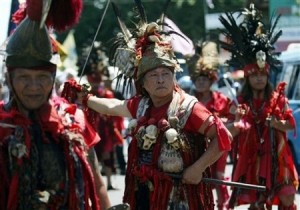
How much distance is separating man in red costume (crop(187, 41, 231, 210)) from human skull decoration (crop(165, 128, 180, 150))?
4.89 meters

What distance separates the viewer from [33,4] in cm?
579

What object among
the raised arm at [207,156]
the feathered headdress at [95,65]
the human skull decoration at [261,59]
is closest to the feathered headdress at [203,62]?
the human skull decoration at [261,59]

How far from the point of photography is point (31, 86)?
226 inches

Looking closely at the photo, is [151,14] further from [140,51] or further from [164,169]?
[164,169]

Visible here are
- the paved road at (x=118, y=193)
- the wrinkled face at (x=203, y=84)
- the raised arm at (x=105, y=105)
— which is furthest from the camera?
Result: the paved road at (x=118, y=193)

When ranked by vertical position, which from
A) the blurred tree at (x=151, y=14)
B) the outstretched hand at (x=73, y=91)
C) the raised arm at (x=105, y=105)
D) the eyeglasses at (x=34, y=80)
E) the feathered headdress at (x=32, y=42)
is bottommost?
the raised arm at (x=105, y=105)

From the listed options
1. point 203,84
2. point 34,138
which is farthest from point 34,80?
point 203,84

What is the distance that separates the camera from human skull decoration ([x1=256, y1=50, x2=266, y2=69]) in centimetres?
1085

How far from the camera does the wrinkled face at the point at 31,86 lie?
576cm

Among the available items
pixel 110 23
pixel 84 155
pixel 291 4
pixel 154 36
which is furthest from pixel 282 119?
pixel 110 23

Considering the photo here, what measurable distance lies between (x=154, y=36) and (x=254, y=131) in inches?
126

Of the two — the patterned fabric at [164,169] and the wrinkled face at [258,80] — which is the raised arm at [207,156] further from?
the wrinkled face at [258,80]

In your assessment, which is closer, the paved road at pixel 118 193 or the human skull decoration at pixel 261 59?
the human skull decoration at pixel 261 59

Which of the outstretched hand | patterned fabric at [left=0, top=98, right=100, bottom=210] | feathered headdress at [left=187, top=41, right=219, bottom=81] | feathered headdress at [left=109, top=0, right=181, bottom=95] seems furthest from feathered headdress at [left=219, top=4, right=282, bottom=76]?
patterned fabric at [left=0, top=98, right=100, bottom=210]
